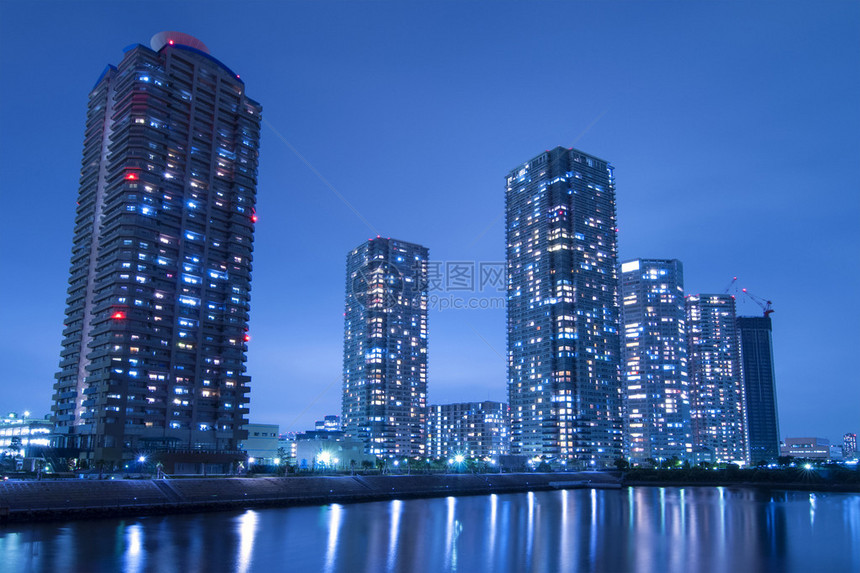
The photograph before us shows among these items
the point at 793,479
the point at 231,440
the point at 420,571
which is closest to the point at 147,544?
the point at 420,571

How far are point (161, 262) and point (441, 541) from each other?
122 meters

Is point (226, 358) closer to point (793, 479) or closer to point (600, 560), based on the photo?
point (600, 560)

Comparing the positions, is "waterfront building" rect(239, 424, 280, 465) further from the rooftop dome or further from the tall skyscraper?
the rooftop dome

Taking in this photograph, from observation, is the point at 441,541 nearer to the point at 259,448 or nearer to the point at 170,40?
the point at 259,448

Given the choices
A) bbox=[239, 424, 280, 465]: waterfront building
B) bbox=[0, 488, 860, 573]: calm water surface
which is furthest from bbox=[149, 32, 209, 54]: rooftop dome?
bbox=[0, 488, 860, 573]: calm water surface

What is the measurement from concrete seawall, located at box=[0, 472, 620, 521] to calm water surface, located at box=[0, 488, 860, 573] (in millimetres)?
4463

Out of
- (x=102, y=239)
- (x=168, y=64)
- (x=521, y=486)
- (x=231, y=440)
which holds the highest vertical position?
(x=168, y=64)

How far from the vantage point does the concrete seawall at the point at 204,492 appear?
80.4 meters

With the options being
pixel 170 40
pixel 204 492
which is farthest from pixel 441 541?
pixel 170 40

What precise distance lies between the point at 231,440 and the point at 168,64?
346ft

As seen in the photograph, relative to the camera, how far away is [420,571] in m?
55.4

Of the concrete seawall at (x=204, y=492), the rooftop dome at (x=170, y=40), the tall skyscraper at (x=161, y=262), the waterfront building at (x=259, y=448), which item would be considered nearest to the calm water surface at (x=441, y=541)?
the concrete seawall at (x=204, y=492)

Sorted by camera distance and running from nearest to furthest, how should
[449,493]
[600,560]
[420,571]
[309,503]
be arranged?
[420,571] < [600,560] < [309,503] < [449,493]

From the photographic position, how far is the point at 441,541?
236 feet
